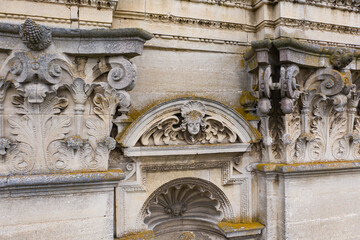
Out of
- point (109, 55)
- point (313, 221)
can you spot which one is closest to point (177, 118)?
point (109, 55)

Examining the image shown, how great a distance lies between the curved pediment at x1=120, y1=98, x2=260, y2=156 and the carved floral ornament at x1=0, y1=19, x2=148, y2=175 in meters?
0.33

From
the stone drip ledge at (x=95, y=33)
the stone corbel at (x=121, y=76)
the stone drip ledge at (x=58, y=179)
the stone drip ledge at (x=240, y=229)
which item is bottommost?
the stone drip ledge at (x=240, y=229)

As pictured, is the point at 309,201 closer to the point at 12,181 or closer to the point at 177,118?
the point at 177,118

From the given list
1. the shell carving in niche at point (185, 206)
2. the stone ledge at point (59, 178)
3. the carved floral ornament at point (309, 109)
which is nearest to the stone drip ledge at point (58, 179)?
the stone ledge at point (59, 178)

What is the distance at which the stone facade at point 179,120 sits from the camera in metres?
2.29

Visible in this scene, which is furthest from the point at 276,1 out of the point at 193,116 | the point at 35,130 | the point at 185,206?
the point at 35,130

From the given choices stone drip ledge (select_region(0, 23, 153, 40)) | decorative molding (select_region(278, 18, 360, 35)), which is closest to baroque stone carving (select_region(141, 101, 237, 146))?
stone drip ledge (select_region(0, 23, 153, 40))

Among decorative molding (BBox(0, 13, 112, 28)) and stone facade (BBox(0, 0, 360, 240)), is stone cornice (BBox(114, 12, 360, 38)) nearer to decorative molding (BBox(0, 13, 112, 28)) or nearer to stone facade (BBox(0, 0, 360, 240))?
stone facade (BBox(0, 0, 360, 240))

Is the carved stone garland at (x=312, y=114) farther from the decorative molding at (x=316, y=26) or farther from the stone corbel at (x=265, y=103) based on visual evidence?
the decorative molding at (x=316, y=26)

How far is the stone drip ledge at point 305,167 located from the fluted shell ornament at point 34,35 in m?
2.54

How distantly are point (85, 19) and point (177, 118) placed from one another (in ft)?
4.39

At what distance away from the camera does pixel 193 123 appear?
2801mm

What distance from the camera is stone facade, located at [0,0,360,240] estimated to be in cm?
229

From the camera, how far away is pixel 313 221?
3.14 metres
